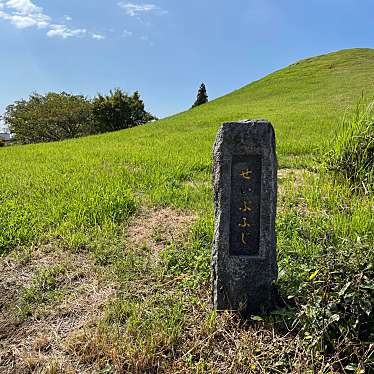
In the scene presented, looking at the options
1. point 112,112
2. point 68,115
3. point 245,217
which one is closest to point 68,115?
point 68,115

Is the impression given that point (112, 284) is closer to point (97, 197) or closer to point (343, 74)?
point (97, 197)

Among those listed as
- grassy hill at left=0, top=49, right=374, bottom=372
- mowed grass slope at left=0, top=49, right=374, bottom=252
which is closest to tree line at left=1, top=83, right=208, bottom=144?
mowed grass slope at left=0, top=49, right=374, bottom=252

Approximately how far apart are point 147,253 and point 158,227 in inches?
23.5

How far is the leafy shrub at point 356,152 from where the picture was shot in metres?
4.19

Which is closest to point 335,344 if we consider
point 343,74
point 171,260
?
point 171,260

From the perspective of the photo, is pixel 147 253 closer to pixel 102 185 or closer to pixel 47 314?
pixel 47 314

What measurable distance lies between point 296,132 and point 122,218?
765cm

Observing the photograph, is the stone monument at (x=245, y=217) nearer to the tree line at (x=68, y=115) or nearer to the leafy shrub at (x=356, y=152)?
the leafy shrub at (x=356, y=152)

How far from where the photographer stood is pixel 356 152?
4371 mm

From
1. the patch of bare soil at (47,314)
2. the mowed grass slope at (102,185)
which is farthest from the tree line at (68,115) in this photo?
the patch of bare soil at (47,314)

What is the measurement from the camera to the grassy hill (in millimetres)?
2014

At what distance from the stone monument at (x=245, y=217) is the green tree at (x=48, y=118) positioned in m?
37.3

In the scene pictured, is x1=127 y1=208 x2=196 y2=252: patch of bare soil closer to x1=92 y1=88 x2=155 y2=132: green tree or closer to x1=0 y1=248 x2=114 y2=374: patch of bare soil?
x1=0 y1=248 x2=114 y2=374: patch of bare soil

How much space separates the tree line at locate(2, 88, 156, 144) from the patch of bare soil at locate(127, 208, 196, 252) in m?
32.4
